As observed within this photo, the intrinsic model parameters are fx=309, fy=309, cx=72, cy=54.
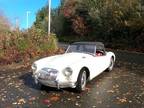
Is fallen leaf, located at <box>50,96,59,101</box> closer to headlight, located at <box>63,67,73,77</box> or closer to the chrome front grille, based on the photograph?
the chrome front grille

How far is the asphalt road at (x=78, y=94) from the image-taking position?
7.93 meters

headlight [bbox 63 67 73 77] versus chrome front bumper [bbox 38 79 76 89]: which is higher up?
headlight [bbox 63 67 73 77]

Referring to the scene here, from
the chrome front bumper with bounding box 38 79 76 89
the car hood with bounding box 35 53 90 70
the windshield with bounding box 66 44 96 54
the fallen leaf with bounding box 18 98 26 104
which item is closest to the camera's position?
the fallen leaf with bounding box 18 98 26 104

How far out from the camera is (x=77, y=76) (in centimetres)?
895

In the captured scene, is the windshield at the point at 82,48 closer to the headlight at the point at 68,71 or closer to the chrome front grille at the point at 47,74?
the headlight at the point at 68,71

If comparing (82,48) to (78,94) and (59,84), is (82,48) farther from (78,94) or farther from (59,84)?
(59,84)

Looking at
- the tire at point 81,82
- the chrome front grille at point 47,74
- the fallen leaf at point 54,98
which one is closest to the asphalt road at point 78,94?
the fallen leaf at point 54,98

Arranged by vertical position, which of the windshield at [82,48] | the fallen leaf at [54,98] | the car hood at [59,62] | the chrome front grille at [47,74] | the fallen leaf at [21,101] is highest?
the windshield at [82,48]

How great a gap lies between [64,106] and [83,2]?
1636 inches

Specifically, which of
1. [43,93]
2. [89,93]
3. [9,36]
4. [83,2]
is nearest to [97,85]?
[89,93]

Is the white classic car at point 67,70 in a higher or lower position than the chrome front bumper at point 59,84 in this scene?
higher

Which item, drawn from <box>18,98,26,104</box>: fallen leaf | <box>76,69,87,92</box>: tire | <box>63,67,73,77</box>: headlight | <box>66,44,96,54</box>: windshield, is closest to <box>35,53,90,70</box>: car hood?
<box>63,67,73,77</box>: headlight

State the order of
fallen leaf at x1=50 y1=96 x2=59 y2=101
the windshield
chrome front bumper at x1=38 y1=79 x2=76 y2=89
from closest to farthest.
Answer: fallen leaf at x1=50 y1=96 x2=59 y2=101, chrome front bumper at x1=38 y1=79 x2=76 y2=89, the windshield

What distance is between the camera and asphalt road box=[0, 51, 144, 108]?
7.93 m
